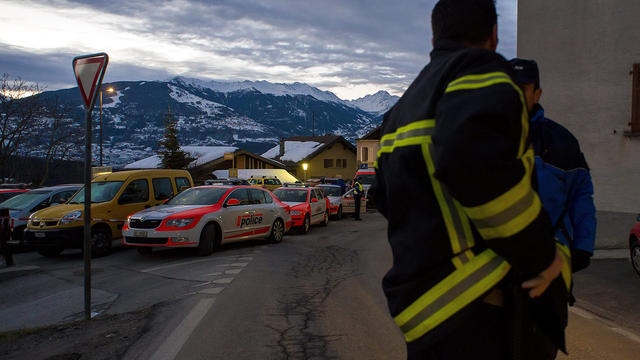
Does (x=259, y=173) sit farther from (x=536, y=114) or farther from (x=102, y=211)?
(x=536, y=114)

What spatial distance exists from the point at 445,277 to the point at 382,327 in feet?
13.0

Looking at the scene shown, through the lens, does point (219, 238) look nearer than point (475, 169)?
No

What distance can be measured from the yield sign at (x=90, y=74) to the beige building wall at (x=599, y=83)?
13488 mm

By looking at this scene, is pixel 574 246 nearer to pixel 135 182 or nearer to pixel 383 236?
pixel 135 182

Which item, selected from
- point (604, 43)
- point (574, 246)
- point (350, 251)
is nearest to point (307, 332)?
point (574, 246)

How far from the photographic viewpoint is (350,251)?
12336 mm

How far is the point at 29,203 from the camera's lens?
47.2ft

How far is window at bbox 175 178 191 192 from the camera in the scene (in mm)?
15031

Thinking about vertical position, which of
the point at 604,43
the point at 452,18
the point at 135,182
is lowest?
the point at 135,182

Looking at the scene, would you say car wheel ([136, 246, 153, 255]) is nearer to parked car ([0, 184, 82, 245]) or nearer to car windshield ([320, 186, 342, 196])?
parked car ([0, 184, 82, 245])

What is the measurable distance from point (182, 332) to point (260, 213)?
8.44 meters

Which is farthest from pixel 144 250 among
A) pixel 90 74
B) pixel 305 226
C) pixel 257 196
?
pixel 305 226

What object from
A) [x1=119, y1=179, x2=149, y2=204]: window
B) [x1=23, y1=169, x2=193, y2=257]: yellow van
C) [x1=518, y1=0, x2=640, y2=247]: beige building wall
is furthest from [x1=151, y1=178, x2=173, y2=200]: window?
[x1=518, y1=0, x2=640, y2=247]: beige building wall

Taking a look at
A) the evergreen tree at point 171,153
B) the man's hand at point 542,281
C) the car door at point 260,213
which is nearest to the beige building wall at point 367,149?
the evergreen tree at point 171,153
